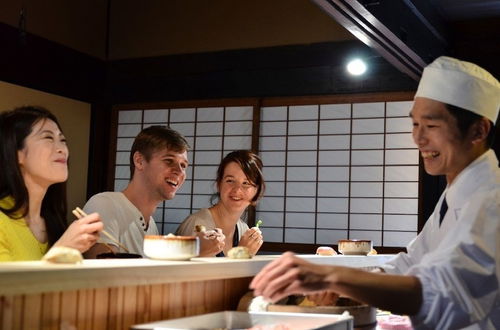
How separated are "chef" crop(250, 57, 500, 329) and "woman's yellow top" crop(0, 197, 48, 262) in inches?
57.0

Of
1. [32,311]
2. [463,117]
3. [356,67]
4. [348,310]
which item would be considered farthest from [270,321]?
[356,67]

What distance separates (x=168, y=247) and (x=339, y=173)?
5220 millimetres

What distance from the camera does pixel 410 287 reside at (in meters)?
1.88

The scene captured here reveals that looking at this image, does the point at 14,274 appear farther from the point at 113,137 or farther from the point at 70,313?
the point at 113,137

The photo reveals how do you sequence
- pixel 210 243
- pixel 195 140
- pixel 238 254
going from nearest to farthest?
pixel 238 254 → pixel 210 243 → pixel 195 140

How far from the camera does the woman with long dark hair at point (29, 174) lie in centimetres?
299

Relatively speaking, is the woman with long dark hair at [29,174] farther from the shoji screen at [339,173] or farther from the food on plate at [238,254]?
the shoji screen at [339,173]

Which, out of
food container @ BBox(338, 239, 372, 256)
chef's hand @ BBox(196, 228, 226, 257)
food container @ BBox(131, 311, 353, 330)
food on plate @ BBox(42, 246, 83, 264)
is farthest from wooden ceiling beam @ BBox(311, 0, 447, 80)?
food on plate @ BBox(42, 246, 83, 264)

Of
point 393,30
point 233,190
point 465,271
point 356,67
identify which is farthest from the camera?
point 356,67

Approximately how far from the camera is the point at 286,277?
69.4 inches

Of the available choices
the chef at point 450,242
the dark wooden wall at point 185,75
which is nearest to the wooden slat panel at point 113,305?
the chef at point 450,242

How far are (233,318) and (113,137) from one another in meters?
6.45

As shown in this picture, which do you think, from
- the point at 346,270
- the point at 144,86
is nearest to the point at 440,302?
the point at 346,270

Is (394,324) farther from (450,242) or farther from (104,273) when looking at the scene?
(104,273)
